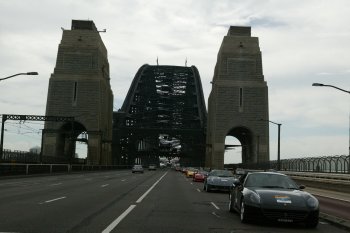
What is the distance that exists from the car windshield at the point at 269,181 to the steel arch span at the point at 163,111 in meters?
153

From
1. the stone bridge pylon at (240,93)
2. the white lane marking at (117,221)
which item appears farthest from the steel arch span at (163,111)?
the white lane marking at (117,221)

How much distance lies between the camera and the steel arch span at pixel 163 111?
17662 centimetres

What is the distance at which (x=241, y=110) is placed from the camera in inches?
4936

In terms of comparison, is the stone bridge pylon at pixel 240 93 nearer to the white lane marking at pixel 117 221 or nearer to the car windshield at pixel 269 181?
the white lane marking at pixel 117 221

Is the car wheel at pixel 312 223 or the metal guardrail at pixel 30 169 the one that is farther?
the metal guardrail at pixel 30 169

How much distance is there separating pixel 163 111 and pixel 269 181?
177823 millimetres

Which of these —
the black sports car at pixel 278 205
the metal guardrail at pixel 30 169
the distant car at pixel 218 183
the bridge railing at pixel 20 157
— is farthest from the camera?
the bridge railing at pixel 20 157

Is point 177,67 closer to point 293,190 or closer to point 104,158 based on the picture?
point 104,158

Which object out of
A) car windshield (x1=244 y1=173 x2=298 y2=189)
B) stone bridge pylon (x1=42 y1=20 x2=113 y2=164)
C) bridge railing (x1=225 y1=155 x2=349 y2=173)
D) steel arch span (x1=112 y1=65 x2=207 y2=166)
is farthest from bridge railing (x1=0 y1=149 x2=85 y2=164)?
steel arch span (x1=112 y1=65 x2=207 y2=166)

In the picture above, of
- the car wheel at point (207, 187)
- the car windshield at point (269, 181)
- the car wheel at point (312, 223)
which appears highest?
the car windshield at point (269, 181)

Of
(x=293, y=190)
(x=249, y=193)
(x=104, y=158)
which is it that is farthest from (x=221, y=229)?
(x=104, y=158)

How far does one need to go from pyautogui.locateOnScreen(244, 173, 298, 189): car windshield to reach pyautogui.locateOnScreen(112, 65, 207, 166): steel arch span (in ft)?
502

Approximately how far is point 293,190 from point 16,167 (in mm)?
36597

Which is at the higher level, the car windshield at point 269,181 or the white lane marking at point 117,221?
the car windshield at point 269,181
